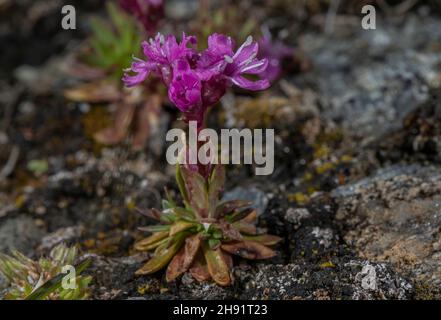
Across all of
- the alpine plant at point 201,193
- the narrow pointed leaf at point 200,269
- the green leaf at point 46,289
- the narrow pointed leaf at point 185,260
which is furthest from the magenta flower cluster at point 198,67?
the green leaf at point 46,289

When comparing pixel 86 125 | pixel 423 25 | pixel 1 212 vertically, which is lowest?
pixel 1 212

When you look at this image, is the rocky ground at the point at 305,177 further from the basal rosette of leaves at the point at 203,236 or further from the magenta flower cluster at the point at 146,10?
the magenta flower cluster at the point at 146,10

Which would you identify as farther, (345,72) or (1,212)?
(345,72)

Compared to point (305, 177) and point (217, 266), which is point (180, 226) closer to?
point (217, 266)

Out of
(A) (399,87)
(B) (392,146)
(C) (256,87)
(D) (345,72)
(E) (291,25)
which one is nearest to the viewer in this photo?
(C) (256,87)

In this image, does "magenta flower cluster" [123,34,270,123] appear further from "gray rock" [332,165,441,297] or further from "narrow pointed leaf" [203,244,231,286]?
"gray rock" [332,165,441,297]
